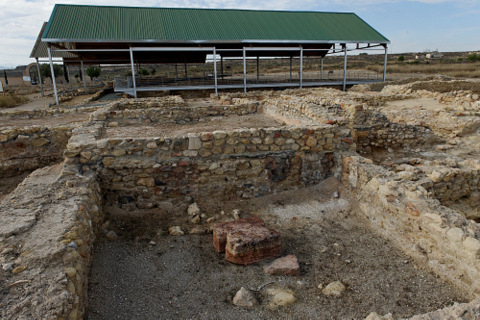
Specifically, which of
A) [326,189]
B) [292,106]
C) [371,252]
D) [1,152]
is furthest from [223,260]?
[1,152]

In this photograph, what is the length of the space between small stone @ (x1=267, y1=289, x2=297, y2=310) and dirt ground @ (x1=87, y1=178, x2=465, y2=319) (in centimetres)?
5

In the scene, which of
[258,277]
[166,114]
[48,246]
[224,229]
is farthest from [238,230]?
[166,114]

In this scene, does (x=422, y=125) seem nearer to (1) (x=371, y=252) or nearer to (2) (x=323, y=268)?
(1) (x=371, y=252)

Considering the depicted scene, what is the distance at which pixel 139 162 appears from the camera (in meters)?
4.62

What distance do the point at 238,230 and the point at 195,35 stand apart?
18663 millimetres

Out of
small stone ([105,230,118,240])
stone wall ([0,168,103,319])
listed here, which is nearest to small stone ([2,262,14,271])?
stone wall ([0,168,103,319])

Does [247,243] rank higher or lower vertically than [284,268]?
higher

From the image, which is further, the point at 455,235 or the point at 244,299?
the point at 455,235

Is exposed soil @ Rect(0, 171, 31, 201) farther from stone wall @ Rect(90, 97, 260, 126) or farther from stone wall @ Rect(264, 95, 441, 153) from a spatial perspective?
stone wall @ Rect(264, 95, 441, 153)

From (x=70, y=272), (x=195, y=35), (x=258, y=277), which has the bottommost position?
(x=258, y=277)

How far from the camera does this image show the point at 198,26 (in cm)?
2109

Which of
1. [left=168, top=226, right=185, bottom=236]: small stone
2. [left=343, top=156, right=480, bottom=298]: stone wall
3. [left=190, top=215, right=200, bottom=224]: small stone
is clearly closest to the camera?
[left=343, top=156, right=480, bottom=298]: stone wall

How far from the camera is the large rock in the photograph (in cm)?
329

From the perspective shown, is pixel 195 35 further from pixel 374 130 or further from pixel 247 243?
pixel 247 243
